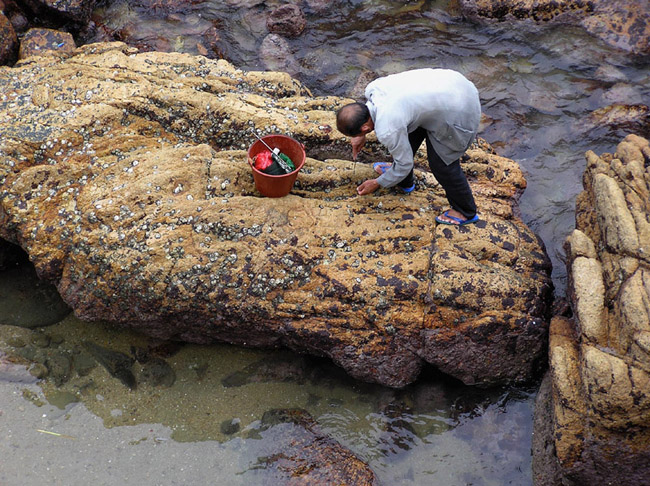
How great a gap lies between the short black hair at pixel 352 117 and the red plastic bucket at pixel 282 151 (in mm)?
542

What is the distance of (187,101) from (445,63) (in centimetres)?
399

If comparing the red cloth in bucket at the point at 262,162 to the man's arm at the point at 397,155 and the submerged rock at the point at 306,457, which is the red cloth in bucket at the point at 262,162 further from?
the submerged rock at the point at 306,457

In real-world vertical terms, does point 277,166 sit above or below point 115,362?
above

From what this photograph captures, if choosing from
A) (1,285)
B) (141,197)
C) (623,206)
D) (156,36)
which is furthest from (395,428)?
(156,36)

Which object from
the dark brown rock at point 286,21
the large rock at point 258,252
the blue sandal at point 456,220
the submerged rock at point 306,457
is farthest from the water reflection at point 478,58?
the submerged rock at point 306,457

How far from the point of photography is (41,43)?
670 cm

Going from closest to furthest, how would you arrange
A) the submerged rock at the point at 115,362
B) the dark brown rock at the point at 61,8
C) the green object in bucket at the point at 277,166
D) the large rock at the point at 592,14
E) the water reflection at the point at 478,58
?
the green object in bucket at the point at 277,166, the submerged rock at the point at 115,362, the water reflection at the point at 478,58, the dark brown rock at the point at 61,8, the large rock at the point at 592,14

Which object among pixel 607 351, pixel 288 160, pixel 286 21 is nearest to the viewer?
pixel 607 351

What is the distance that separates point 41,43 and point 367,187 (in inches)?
182

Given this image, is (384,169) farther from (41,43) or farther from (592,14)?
(592,14)

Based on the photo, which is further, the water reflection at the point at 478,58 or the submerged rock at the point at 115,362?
the water reflection at the point at 478,58

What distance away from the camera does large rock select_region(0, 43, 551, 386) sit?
4398 millimetres

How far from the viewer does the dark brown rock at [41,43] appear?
666cm

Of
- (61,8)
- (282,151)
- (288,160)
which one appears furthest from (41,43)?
(288,160)
